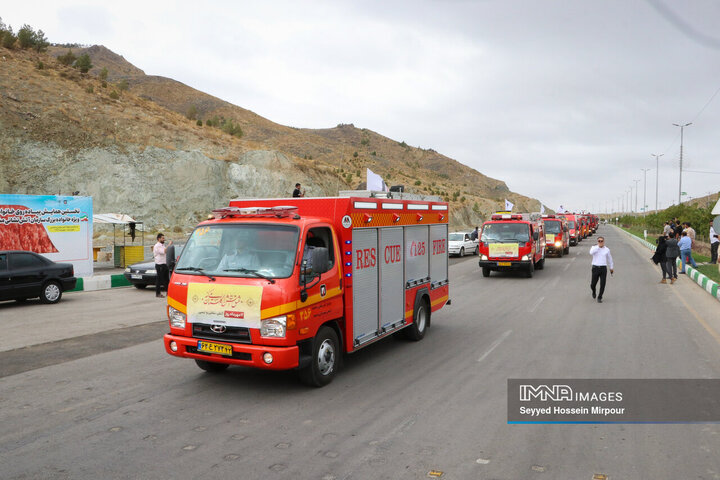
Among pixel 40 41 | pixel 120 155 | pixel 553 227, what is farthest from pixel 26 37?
pixel 553 227

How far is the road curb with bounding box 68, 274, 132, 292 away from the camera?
18.0 metres

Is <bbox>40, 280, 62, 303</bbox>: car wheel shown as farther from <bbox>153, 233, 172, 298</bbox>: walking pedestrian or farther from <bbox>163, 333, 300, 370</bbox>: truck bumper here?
<bbox>163, 333, 300, 370</bbox>: truck bumper

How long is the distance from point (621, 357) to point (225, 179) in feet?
114

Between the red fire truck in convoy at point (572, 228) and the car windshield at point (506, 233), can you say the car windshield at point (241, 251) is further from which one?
the red fire truck in convoy at point (572, 228)

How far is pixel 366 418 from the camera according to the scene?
598 centimetres

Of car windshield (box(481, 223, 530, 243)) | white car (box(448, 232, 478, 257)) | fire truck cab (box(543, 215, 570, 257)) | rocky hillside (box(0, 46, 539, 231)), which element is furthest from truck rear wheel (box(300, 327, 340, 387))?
rocky hillside (box(0, 46, 539, 231))

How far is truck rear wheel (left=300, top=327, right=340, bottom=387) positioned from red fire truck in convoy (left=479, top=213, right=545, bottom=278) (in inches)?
549

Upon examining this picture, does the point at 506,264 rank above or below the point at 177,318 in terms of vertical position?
below

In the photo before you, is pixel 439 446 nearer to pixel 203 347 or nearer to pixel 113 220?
pixel 203 347

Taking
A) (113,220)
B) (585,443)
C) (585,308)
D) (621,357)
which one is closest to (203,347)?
(585,443)

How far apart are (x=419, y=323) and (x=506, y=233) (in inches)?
452

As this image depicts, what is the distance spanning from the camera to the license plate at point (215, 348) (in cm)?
649

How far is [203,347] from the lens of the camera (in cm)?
665

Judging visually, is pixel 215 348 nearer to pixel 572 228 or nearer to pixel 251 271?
pixel 251 271
